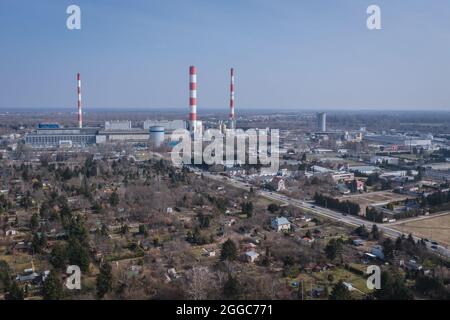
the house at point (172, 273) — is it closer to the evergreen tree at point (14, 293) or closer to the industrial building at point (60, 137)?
the evergreen tree at point (14, 293)

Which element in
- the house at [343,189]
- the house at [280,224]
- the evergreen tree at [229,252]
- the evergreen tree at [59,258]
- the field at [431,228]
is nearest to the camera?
the evergreen tree at [59,258]

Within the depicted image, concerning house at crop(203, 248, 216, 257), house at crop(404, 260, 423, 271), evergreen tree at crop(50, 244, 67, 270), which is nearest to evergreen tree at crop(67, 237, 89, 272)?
evergreen tree at crop(50, 244, 67, 270)

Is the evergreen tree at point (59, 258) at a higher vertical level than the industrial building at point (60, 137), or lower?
lower

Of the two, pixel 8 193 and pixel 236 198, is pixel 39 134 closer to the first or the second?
pixel 8 193

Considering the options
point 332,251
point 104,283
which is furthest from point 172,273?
point 332,251

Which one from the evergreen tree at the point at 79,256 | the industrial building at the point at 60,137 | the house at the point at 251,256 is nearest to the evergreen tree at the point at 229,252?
the house at the point at 251,256
